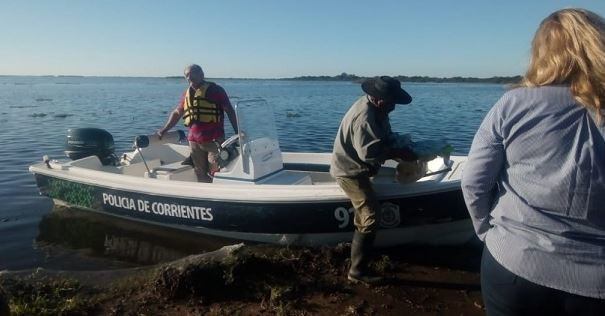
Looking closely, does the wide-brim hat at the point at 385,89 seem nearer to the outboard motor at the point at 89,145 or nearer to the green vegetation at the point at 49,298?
the green vegetation at the point at 49,298

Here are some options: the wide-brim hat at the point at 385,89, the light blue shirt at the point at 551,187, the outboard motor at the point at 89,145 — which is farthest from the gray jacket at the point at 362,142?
the outboard motor at the point at 89,145

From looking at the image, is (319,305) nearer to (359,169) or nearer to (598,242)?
(359,169)

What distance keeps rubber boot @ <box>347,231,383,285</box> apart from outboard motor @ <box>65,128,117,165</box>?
16.7 ft

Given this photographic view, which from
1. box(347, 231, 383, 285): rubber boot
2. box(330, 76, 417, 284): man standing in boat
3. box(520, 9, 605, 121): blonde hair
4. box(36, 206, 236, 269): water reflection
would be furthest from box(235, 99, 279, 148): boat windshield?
box(520, 9, 605, 121): blonde hair

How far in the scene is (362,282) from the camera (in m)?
4.43

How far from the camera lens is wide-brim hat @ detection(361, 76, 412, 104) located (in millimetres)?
4062

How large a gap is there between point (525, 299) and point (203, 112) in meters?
5.26

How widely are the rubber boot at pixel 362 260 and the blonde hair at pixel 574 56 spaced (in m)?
2.95

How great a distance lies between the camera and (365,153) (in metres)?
4.09

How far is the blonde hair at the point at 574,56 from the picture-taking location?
146cm

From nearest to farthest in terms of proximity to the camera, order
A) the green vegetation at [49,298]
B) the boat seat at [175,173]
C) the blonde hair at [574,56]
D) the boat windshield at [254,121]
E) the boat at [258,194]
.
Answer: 1. the blonde hair at [574,56]
2. the green vegetation at [49,298]
3. the boat at [258,194]
4. the boat windshield at [254,121]
5. the boat seat at [175,173]

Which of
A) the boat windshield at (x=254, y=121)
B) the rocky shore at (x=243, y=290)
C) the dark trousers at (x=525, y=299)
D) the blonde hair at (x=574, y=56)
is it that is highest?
the blonde hair at (x=574, y=56)

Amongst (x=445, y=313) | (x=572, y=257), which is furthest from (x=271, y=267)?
(x=572, y=257)

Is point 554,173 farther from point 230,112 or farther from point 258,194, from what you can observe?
point 230,112
